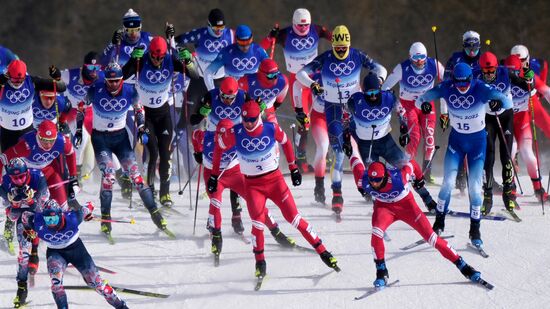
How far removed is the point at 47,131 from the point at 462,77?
17.1 ft

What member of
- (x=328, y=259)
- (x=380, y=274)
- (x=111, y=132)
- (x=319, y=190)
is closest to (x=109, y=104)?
(x=111, y=132)

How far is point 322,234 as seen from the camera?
1638cm

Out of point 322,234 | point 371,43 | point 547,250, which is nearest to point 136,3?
point 371,43

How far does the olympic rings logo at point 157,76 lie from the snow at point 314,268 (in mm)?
1994

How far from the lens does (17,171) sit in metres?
14.2

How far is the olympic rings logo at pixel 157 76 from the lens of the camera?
1672 centimetres

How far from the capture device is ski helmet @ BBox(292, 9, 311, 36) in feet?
60.2

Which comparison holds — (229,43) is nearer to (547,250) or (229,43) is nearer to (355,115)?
(355,115)

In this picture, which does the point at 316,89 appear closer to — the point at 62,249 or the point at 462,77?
the point at 462,77

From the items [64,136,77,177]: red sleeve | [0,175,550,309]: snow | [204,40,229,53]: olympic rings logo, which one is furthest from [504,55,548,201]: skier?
[64,136,77,177]: red sleeve

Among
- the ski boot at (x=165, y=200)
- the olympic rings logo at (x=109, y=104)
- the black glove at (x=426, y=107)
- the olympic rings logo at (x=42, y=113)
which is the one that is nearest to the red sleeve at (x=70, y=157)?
the olympic rings logo at (x=109, y=104)

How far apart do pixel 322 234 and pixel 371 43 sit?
12.4m

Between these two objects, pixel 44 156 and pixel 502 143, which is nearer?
pixel 44 156

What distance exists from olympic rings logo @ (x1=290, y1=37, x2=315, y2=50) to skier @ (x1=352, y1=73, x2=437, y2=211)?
2843 millimetres
